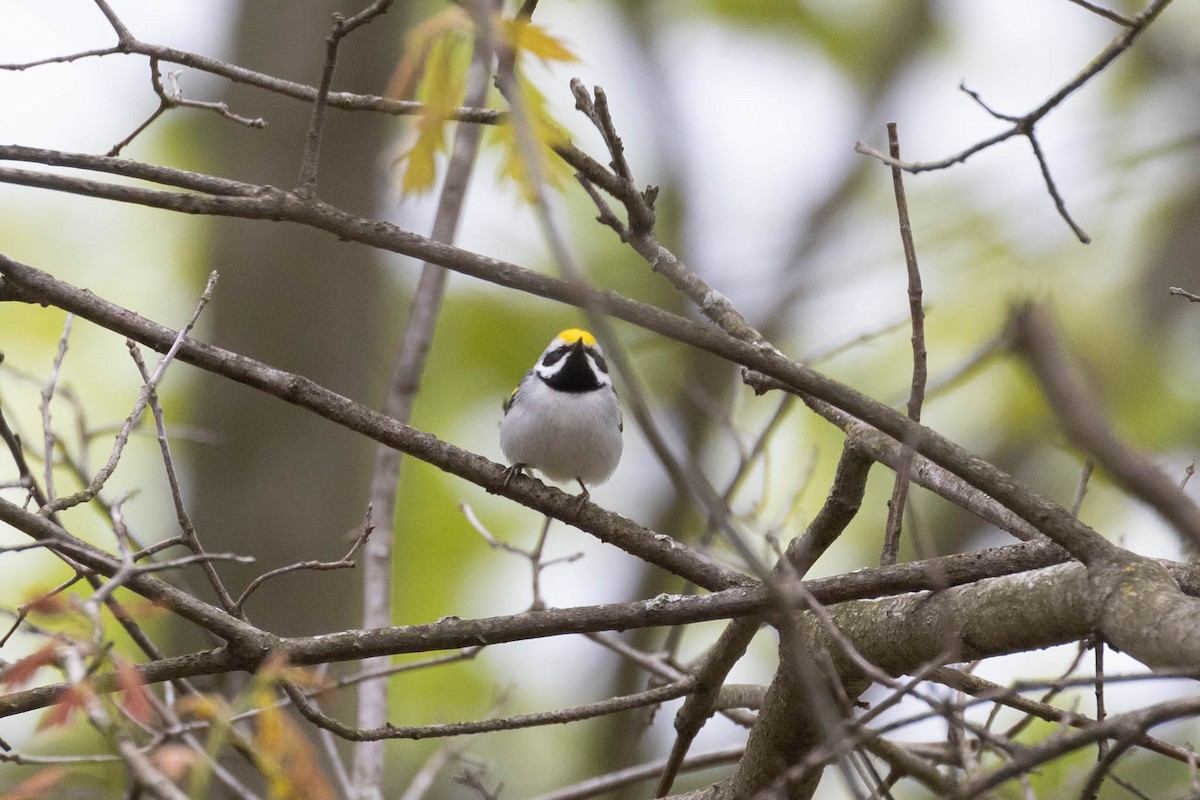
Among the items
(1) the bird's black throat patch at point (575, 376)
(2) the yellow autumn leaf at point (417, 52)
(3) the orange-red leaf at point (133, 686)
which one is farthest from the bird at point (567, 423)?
(3) the orange-red leaf at point (133, 686)

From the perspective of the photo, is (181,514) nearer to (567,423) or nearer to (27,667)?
(27,667)

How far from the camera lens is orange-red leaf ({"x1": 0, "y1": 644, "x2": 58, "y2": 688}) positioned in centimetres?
186

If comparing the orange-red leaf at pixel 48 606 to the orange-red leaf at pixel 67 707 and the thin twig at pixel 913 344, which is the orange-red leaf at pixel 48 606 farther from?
the thin twig at pixel 913 344

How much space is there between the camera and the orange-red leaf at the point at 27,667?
6.09 ft

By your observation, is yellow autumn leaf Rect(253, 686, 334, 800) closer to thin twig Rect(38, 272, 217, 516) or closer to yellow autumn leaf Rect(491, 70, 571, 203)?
thin twig Rect(38, 272, 217, 516)

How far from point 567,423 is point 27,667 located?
9.43ft

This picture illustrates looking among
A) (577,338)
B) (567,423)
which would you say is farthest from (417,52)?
(577,338)

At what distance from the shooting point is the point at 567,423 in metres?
4.60

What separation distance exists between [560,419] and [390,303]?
3388 mm

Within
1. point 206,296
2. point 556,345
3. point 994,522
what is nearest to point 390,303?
point 556,345

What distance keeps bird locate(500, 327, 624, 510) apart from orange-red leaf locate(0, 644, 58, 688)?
2.69 m

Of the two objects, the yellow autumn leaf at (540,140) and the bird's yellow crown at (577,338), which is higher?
the bird's yellow crown at (577,338)

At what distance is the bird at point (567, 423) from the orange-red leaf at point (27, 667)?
→ 106 inches

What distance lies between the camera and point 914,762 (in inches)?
122
